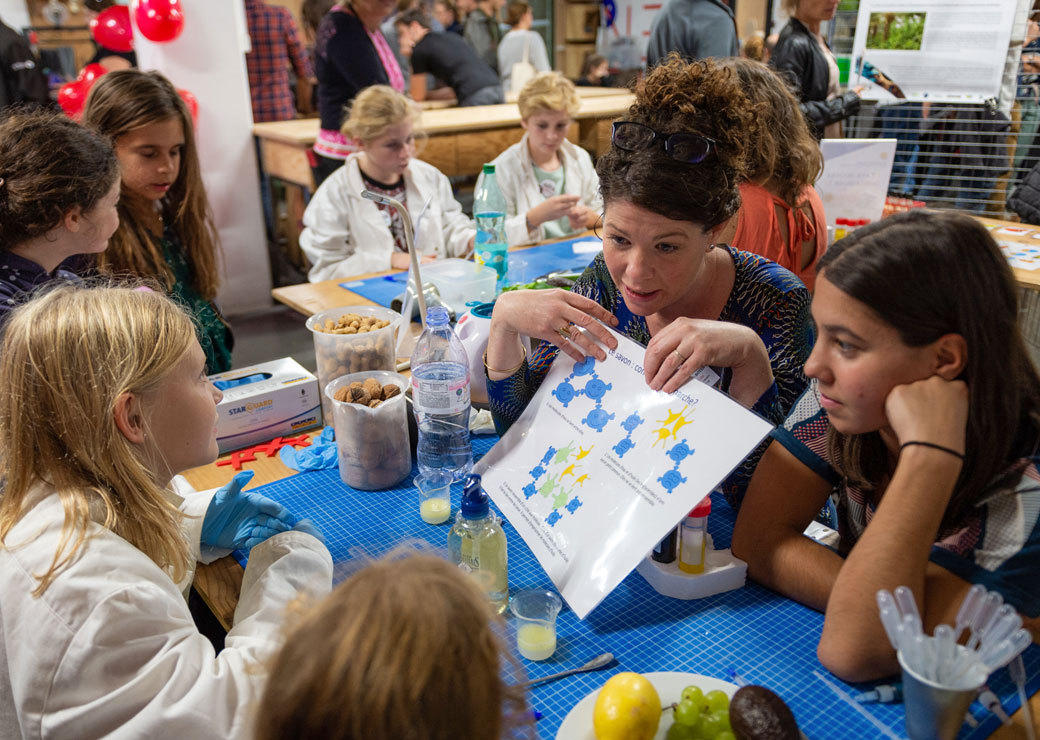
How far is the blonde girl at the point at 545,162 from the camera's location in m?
3.66

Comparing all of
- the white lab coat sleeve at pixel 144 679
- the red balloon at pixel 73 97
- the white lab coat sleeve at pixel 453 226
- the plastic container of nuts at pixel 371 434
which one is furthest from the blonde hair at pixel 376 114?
the white lab coat sleeve at pixel 144 679

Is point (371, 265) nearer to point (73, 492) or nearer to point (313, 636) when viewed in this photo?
point (73, 492)

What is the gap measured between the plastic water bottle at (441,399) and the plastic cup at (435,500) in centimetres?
6

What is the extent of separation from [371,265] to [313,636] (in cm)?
274

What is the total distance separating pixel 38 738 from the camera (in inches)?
36.5

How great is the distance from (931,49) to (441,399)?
10.3 feet

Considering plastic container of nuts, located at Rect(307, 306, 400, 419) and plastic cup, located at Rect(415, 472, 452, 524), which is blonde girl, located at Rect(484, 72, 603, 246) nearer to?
plastic container of nuts, located at Rect(307, 306, 400, 419)

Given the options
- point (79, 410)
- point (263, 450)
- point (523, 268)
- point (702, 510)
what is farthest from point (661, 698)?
point (523, 268)

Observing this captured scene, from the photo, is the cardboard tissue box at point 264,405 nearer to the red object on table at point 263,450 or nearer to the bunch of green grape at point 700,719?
the red object on table at point 263,450

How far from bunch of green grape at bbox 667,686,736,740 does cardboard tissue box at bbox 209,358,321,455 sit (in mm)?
1148

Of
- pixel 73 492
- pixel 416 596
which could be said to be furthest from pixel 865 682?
pixel 73 492

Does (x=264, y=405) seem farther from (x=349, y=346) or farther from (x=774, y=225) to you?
(x=774, y=225)

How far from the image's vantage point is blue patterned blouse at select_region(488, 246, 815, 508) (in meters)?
1.47

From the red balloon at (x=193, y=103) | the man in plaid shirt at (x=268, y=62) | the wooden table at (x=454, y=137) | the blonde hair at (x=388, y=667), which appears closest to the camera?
the blonde hair at (x=388, y=667)
